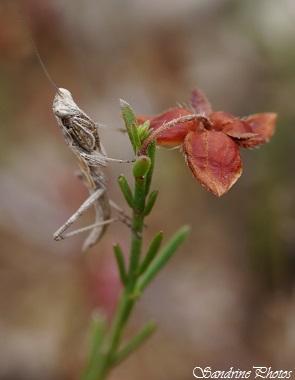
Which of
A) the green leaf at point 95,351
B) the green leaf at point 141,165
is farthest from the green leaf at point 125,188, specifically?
the green leaf at point 95,351

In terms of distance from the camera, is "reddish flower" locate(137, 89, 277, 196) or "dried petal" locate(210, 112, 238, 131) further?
"dried petal" locate(210, 112, 238, 131)

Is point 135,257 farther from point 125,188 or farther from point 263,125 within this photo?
point 263,125

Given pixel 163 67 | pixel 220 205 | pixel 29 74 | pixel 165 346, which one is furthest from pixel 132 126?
pixel 163 67

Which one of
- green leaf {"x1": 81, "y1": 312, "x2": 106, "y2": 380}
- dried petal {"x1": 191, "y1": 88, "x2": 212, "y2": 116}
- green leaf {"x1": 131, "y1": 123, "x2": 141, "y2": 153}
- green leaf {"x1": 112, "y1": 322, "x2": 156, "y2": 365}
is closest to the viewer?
green leaf {"x1": 131, "y1": 123, "x2": 141, "y2": 153}

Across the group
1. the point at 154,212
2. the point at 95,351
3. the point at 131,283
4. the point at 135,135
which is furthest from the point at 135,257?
the point at 154,212

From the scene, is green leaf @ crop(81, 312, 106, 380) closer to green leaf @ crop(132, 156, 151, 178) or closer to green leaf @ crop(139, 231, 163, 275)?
green leaf @ crop(139, 231, 163, 275)

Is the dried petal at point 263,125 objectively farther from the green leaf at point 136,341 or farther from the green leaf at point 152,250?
the green leaf at point 136,341

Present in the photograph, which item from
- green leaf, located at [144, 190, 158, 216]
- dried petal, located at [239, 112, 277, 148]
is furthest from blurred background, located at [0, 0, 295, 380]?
dried petal, located at [239, 112, 277, 148]

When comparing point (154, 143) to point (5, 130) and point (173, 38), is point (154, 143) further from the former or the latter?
point (173, 38)
